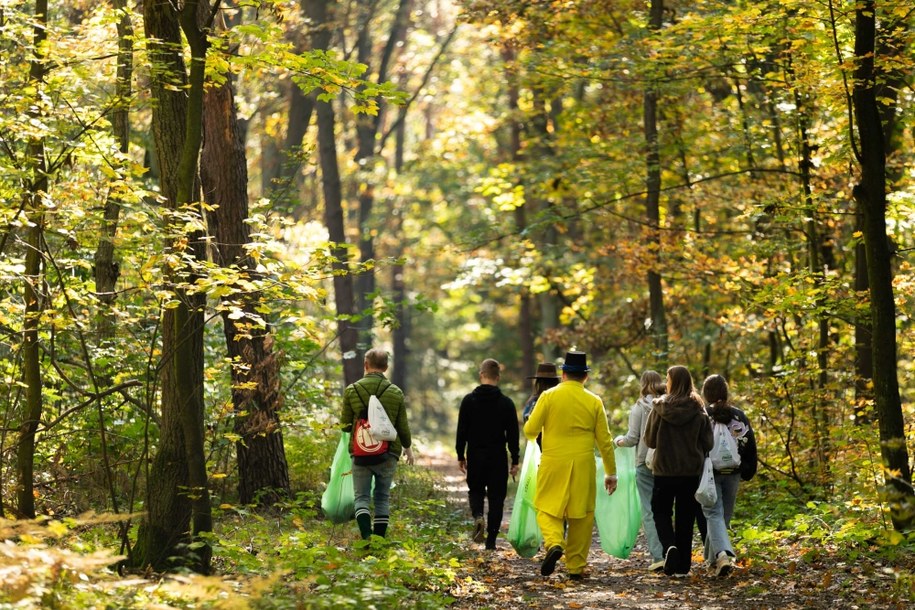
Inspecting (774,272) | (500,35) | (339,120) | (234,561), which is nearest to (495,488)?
(234,561)

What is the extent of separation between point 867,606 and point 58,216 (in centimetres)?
697

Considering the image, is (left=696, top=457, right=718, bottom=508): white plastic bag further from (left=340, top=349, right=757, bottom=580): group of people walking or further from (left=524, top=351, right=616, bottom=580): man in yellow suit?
(left=524, top=351, right=616, bottom=580): man in yellow suit

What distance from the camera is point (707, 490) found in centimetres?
951

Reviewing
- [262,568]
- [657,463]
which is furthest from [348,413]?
[657,463]

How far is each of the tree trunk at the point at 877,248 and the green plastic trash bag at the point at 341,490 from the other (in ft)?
16.0

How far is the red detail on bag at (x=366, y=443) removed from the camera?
9977 millimetres

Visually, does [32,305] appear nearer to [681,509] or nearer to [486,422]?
[486,422]

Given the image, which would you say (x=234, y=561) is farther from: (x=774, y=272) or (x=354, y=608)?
(x=774, y=272)

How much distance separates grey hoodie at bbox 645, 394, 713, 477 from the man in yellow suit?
1.58 ft

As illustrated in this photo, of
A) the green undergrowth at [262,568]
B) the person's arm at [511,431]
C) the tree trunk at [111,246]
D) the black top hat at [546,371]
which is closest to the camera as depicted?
the green undergrowth at [262,568]

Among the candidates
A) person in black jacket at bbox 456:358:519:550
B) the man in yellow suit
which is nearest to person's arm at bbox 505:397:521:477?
person in black jacket at bbox 456:358:519:550

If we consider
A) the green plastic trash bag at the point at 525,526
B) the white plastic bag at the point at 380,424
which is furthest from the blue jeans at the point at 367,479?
the green plastic trash bag at the point at 525,526

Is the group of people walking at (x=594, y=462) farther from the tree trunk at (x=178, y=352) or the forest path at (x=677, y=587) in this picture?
the tree trunk at (x=178, y=352)

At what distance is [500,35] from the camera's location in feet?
65.8
